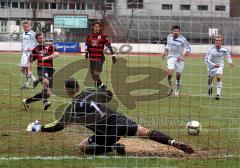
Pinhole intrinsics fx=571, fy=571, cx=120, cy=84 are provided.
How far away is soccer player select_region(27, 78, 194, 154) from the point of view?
815 cm

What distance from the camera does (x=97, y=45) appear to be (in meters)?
A: 15.3

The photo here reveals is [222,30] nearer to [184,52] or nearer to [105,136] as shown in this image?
[105,136]

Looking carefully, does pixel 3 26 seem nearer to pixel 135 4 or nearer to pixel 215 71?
pixel 135 4

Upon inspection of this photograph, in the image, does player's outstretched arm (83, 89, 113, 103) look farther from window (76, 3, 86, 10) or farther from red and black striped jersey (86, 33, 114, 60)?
red and black striped jersey (86, 33, 114, 60)

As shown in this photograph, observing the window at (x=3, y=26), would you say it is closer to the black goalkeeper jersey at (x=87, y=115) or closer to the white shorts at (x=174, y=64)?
the black goalkeeper jersey at (x=87, y=115)

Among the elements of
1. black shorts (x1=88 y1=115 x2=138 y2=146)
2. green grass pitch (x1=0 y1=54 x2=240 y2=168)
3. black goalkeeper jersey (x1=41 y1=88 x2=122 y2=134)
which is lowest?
green grass pitch (x1=0 y1=54 x2=240 y2=168)

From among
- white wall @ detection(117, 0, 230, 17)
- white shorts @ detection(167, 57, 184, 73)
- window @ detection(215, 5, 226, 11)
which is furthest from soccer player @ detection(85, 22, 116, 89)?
window @ detection(215, 5, 226, 11)

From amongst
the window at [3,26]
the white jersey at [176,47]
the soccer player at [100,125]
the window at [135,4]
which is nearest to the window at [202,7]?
the window at [135,4]

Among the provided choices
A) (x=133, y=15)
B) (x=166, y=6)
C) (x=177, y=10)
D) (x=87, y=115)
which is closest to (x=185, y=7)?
(x=177, y=10)

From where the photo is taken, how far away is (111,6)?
11.0 meters

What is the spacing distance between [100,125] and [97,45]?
729 cm

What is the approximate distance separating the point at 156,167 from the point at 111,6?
4395mm

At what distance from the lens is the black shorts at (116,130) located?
8.21m

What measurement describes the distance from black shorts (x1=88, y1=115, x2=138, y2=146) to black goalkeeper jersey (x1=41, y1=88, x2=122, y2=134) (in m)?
0.03
